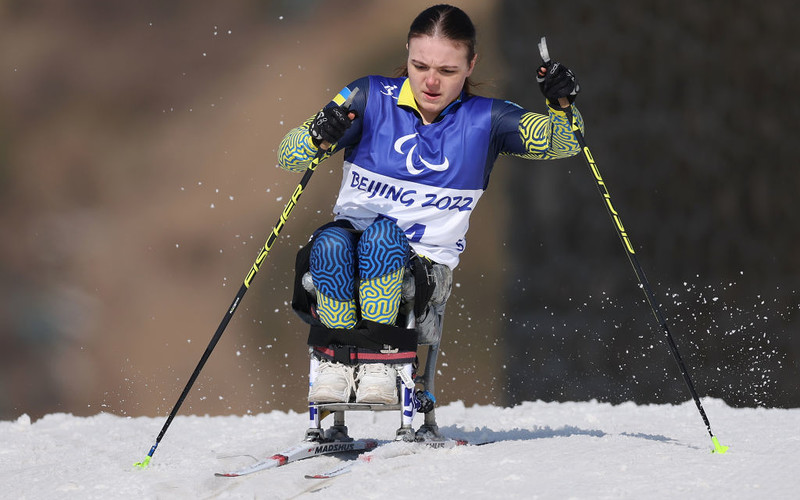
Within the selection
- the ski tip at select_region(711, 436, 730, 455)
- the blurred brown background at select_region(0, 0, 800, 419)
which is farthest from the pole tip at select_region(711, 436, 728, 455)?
the blurred brown background at select_region(0, 0, 800, 419)

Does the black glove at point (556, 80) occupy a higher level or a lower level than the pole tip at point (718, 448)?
higher

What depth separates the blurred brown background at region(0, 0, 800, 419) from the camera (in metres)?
4.31

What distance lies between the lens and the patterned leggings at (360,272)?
268 cm

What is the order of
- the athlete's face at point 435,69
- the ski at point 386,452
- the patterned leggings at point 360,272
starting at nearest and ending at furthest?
the ski at point 386,452 < the patterned leggings at point 360,272 < the athlete's face at point 435,69

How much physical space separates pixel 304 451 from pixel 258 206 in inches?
66.9

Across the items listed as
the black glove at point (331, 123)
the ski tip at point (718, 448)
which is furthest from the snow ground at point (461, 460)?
the black glove at point (331, 123)

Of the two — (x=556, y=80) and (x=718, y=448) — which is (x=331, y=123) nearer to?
(x=556, y=80)

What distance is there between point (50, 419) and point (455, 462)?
1959mm

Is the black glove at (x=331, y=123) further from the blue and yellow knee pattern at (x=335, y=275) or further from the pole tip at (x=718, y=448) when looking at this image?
the pole tip at (x=718, y=448)

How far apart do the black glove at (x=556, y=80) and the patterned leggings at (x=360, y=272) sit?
20.6 inches

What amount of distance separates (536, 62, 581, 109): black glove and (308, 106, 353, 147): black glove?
0.50 metres

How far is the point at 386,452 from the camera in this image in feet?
8.91

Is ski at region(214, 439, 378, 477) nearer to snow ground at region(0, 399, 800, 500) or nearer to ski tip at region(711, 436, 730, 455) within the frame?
snow ground at region(0, 399, 800, 500)

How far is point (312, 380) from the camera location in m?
2.76
